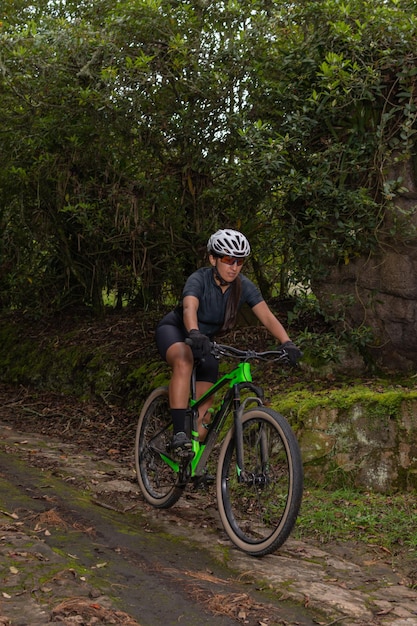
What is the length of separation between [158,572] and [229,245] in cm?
230

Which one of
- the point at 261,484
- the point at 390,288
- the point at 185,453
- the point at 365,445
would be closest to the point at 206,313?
the point at 185,453

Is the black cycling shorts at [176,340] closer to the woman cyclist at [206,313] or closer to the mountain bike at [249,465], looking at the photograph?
the woman cyclist at [206,313]

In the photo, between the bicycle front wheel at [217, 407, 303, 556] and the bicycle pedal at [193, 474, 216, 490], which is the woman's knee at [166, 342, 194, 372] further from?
the bicycle pedal at [193, 474, 216, 490]

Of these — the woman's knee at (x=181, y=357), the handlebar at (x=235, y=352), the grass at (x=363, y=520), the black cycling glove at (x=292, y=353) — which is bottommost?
the grass at (x=363, y=520)

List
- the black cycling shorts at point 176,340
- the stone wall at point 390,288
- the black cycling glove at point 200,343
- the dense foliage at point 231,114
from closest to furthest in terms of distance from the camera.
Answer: the black cycling glove at point 200,343 < the black cycling shorts at point 176,340 < the dense foliage at point 231,114 < the stone wall at point 390,288

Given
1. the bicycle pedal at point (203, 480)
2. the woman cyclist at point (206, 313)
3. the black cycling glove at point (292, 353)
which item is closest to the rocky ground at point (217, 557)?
the bicycle pedal at point (203, 480)

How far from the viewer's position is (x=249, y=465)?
204 inches

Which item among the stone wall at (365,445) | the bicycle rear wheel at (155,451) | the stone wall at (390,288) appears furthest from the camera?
the stone wall at (390,288)

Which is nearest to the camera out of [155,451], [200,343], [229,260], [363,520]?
[200,343]

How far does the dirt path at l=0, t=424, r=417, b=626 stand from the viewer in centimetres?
407

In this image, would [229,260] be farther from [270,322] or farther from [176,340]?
[176,340]

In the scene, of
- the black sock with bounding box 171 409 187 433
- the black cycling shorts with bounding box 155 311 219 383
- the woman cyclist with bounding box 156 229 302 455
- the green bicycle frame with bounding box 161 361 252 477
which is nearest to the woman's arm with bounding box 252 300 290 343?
the woman cyclist with bounding box 156 229 302 455

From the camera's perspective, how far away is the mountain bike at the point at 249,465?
4914 millimetres

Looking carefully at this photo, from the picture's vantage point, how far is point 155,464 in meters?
6.46
